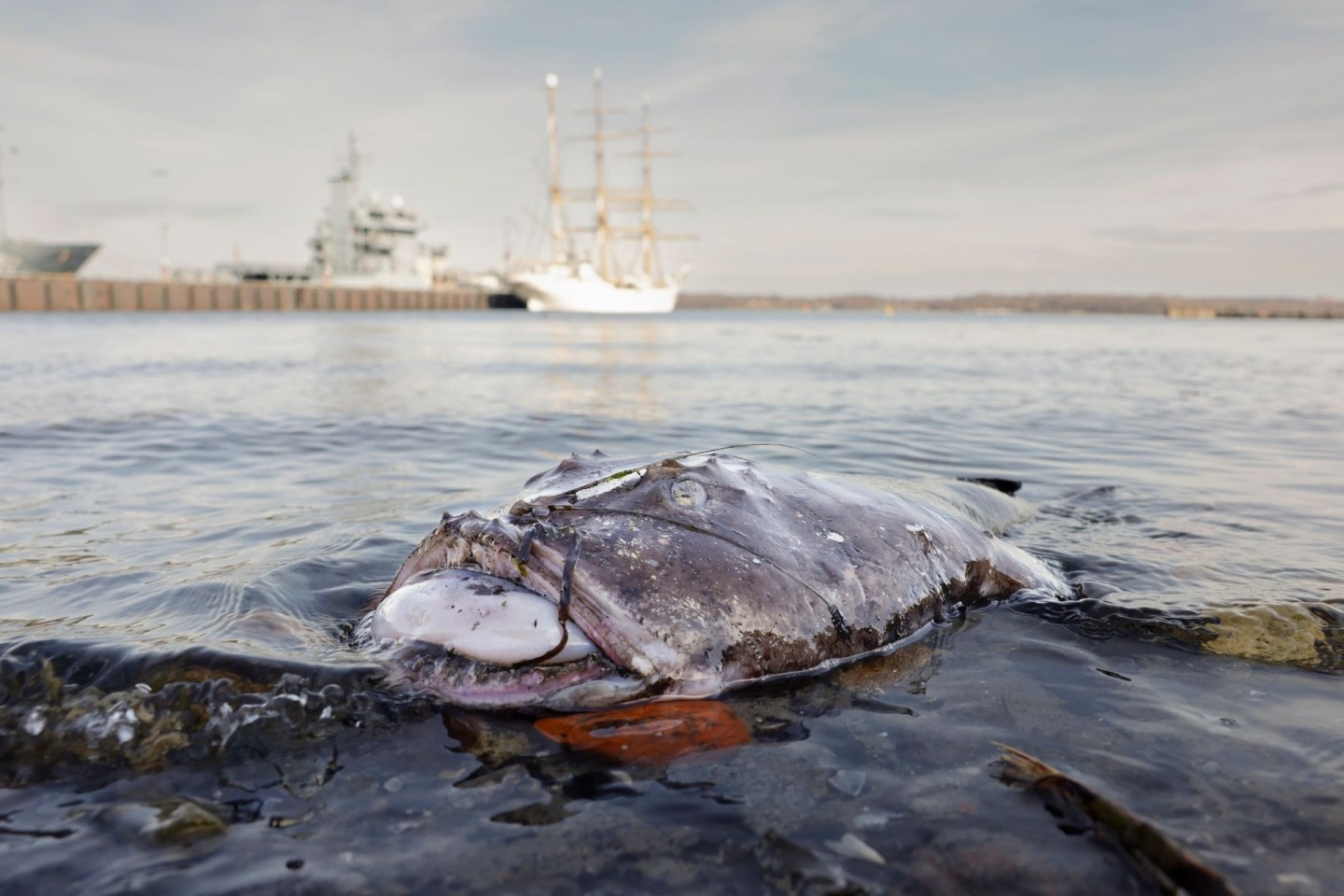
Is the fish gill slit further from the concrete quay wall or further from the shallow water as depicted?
the concrete quay wall

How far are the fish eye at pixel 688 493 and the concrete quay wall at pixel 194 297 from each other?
227 ft

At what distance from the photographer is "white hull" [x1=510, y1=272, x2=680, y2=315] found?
98938 mm

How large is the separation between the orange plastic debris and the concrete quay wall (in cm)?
6942

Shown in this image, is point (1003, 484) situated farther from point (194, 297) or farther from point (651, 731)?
point (194, 297)

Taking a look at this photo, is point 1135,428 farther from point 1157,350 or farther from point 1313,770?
point 1157,350

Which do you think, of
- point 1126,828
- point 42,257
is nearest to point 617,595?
point 1126,828

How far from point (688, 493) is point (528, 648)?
956 millimetres

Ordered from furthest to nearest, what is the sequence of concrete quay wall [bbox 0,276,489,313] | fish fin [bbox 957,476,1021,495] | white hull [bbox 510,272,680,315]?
white hull [bbox 510,272,680,315], concrete quay wall [bbox 0,276,489,313], fish fin [bbox 957,476,1021,495]

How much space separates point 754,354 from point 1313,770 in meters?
30.4

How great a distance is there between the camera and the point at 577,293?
329 ft

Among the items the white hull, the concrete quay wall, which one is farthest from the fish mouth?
the white hull

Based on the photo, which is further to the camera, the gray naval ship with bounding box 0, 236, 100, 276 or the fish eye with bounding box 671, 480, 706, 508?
the gray naval ship with bounding box 0, 236, 100, 276

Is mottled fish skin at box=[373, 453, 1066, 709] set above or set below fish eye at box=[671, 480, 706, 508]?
below

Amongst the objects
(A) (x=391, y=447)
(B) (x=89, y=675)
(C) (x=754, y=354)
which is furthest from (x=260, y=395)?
(C) (x=754, y=354)
